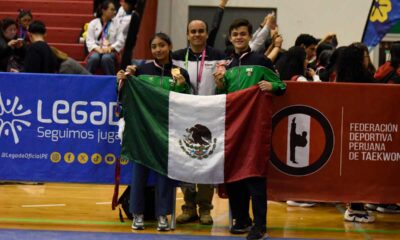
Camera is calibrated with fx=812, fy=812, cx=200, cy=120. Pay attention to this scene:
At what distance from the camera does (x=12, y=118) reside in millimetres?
8266

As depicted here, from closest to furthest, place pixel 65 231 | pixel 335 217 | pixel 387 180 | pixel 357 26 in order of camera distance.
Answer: pixel 65 231 → pixel 387 180 → pixel 335 217 → pixel 357 26

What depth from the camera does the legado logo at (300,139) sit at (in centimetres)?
804

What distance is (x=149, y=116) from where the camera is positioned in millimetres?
7852

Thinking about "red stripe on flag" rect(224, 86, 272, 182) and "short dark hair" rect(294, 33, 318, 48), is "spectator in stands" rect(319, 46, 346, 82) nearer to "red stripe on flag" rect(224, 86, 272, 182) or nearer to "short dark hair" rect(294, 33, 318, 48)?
"short dark hair" rect(294, 33, 318, 48)

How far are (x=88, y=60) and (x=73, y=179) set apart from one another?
15.6ft

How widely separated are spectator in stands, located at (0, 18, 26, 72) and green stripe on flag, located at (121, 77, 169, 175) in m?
4.22

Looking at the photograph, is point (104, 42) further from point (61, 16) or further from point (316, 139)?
point (316, 139)

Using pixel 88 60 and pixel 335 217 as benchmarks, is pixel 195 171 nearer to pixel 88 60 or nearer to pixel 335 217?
pixel 335 217

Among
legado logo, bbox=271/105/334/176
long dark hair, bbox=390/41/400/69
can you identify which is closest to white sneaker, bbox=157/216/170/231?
legado logo, bbox=271/105/334/176

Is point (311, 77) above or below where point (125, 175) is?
above

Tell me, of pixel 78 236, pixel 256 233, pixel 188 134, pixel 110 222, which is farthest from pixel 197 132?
pixel 78 236

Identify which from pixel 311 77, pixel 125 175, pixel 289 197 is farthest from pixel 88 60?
pixel 289 197

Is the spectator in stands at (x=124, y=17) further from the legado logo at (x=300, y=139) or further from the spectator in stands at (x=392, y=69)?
the legado logo at (x=300, y=139)

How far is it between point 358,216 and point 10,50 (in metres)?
5.70
